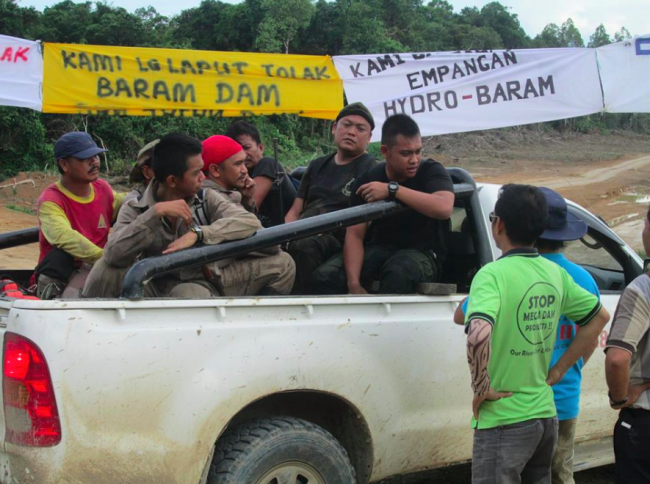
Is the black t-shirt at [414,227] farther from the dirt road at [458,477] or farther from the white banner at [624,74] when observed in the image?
the white banner at [624,74]

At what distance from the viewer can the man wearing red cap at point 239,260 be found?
3.36 metres

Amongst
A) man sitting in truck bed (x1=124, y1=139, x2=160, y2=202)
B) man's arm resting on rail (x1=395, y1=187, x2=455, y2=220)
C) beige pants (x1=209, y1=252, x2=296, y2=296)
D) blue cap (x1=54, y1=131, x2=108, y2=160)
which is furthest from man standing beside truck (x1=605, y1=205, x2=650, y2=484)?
blue cap (x1=54, y1=131, x2=108, y2=160)

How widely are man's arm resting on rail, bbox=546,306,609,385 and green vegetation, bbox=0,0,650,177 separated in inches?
724

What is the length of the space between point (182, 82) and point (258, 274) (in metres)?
2.89

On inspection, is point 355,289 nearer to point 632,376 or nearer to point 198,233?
point 198,233

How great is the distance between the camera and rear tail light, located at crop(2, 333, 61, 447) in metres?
2.51

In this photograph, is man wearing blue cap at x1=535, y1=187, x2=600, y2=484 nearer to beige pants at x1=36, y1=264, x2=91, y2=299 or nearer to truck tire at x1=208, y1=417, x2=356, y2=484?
truck tire at x1=208, y1=417, x2=356, y2=484

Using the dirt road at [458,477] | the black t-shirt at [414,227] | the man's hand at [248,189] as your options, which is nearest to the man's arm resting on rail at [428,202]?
the black t-shirt at [414,227]

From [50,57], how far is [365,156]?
2.79m

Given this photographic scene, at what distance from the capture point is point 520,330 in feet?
8.71

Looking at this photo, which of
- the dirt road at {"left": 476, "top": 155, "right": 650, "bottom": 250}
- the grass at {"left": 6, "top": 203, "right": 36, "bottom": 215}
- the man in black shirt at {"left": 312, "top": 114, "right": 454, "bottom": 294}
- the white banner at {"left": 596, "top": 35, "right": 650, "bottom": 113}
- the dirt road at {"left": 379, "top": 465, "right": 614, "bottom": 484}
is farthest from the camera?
the dirt road at {"left": 476, "top": 155, "right": 650, "bottom": 250}

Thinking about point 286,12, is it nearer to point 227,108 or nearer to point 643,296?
point 227,108

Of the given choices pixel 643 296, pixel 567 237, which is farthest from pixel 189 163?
pixel 643 296

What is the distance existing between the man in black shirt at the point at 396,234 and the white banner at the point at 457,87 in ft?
8.38
